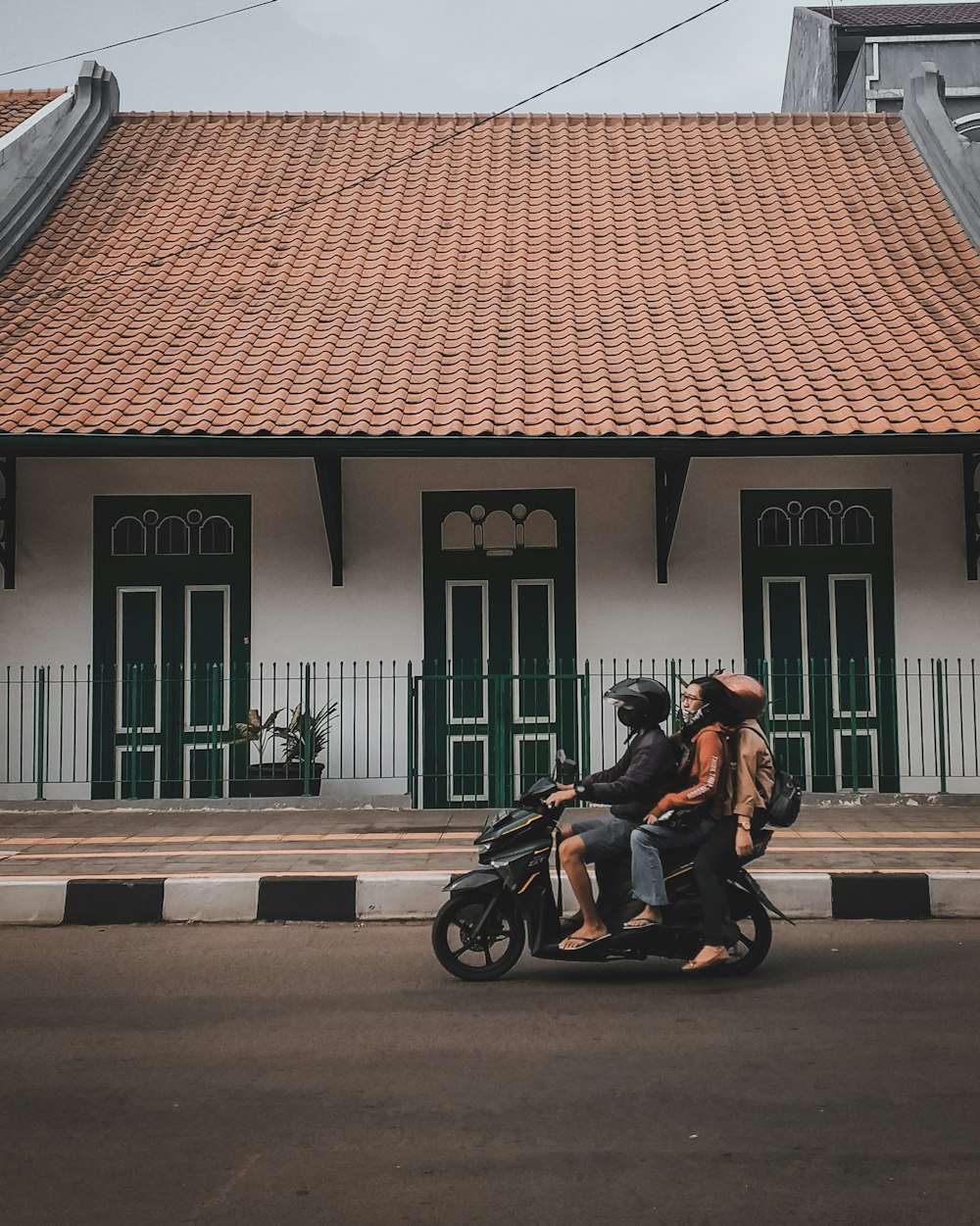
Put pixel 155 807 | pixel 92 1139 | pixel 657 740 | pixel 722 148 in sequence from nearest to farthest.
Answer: pixel 92 1139
pixel 657 740
pixel 155 807
pixel 722 148

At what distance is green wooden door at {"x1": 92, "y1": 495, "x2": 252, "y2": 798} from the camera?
439 inches

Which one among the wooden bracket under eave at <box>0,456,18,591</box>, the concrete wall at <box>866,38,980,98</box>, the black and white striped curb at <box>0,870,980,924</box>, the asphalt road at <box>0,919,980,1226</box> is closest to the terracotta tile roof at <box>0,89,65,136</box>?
the wooden bracket under eave at <box>0,456,18,591</box>

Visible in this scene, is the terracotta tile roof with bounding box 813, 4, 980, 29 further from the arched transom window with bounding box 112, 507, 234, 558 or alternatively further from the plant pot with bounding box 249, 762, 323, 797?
the plant pot with bounding box 249, 762, 323, 797

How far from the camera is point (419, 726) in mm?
11109

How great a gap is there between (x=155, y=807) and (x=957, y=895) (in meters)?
6.37

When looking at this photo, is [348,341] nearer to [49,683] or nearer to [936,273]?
[49,683]

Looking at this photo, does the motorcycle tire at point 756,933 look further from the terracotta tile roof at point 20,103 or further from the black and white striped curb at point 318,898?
the terracotta tile roof at point 20,103

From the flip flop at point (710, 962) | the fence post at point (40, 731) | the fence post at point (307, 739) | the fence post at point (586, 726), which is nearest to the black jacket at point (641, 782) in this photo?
the flip flop at point (710, 962)

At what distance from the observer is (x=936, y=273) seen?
1228 centimetres

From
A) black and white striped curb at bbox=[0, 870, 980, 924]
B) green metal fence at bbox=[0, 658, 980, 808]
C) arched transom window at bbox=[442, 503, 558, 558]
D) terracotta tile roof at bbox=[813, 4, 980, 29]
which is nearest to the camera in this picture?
black and white striped curb at bbox=[0, 870, 980, 924]

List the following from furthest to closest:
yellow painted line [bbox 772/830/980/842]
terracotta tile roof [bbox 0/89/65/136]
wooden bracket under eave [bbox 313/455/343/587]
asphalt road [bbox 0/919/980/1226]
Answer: terracotta tile roof [bbox 0/89/65/136] < wooden bracket under eave [bbox 313/455/343/587] < yellow painted line [bbox 772/830/980/842] < asphalt road [bbox 0/919/980/1226]

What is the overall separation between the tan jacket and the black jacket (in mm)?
276

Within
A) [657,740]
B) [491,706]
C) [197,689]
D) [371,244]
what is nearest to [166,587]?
[197,689]

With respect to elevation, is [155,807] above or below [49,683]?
below
